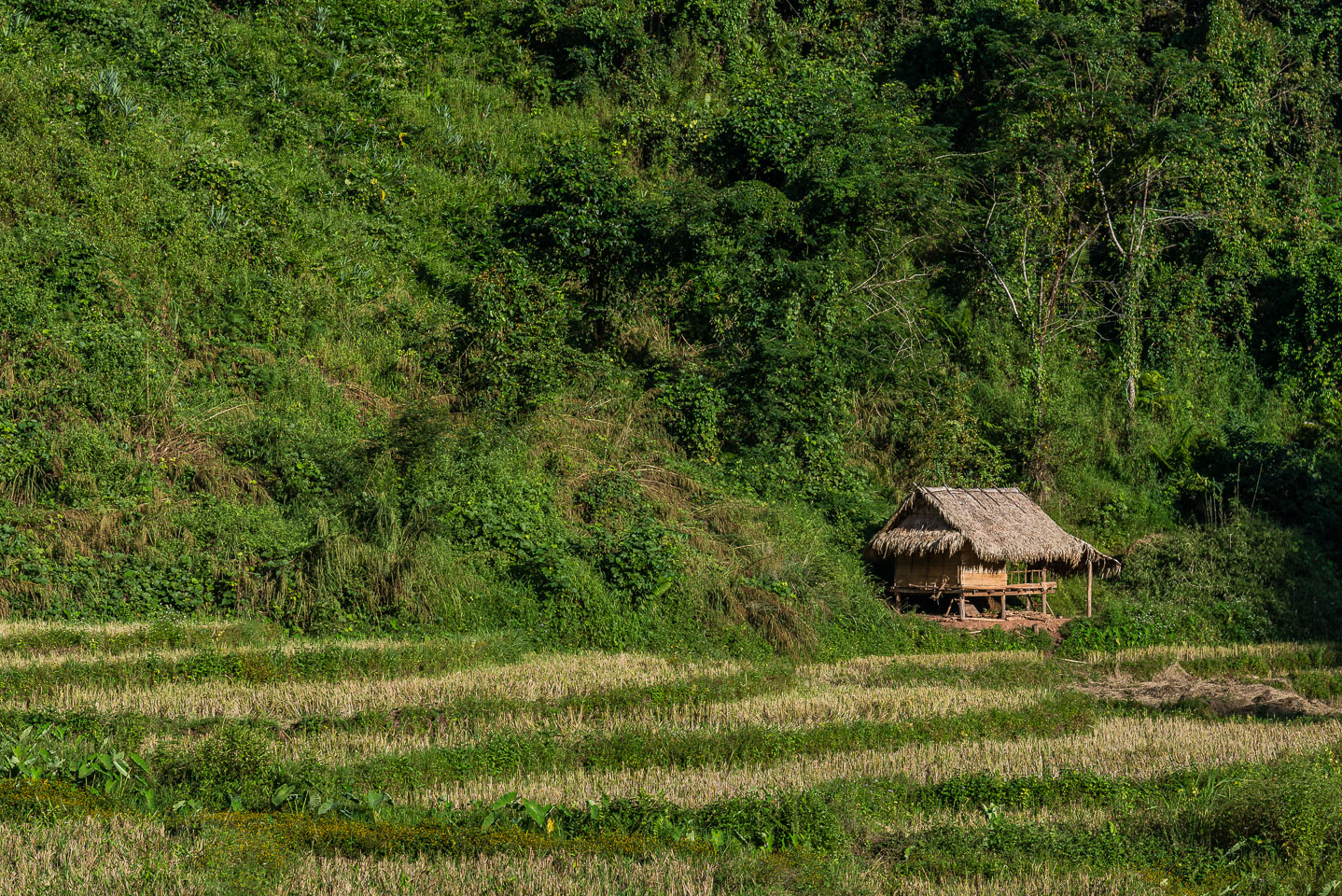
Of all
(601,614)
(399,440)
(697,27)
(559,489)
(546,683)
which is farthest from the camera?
(697,27)

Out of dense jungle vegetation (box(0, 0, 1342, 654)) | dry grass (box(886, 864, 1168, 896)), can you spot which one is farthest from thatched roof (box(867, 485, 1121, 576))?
dry grass (box(886, 864, 1168, 896))

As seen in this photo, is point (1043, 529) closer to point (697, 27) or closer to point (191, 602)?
point (191, 602)

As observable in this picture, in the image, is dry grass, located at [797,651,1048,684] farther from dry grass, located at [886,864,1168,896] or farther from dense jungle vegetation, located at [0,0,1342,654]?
dry grass, located at [886,864,1168,896]

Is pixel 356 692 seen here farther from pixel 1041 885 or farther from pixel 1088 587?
pixel 1088 587

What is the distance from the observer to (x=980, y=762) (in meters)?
8.84

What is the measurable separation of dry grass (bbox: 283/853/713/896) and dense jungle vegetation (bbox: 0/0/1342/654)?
26.7 feet

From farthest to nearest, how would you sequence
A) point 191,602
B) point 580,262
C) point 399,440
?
point 580,262
point 399,440
point 191,602

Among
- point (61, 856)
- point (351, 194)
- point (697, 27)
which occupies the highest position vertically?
point (697, 27)

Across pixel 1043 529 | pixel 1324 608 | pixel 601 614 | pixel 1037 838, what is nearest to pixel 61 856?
pixel 1037 838

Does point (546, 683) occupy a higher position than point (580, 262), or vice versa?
point (580, 262)

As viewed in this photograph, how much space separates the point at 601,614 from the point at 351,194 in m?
11.0

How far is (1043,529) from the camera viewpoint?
18250 millimetres

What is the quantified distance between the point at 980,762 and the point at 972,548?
859 cm

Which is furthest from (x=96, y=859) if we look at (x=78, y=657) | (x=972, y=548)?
(x=972, y=548)
